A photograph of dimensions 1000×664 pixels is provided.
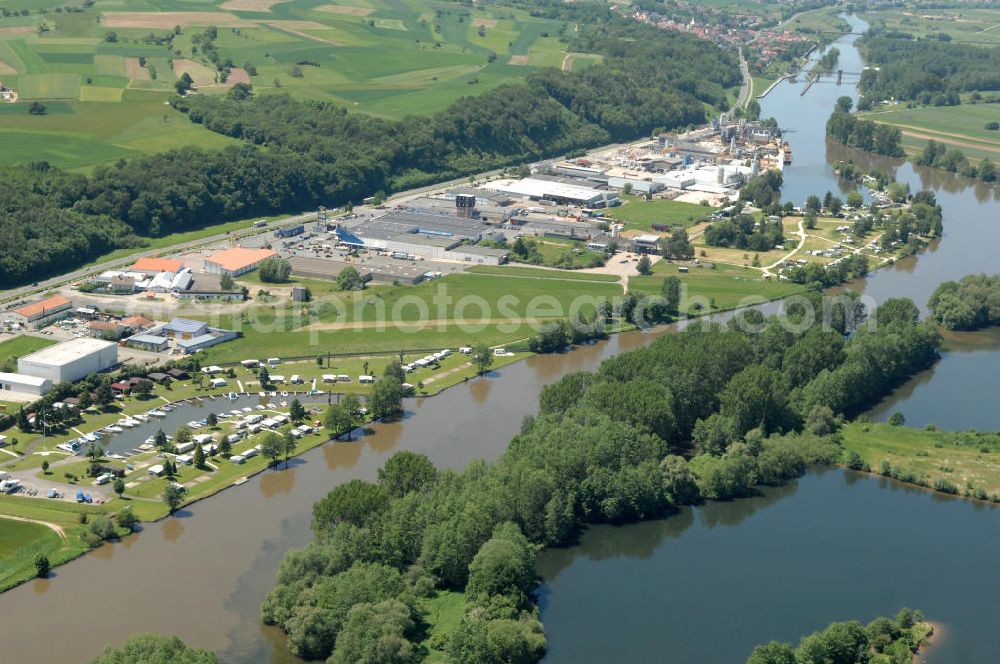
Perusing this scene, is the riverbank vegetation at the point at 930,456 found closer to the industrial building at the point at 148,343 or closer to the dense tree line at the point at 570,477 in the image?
the dense tree line at the point at 570,477

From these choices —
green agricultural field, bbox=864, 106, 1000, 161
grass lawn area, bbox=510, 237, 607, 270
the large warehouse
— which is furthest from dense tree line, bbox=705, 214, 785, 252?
the large warehouse

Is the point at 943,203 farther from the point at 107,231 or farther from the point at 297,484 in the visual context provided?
the point at 297,484

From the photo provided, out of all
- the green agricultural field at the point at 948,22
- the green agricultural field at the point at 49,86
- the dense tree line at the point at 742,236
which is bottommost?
the dense tree line at the point at 742,236

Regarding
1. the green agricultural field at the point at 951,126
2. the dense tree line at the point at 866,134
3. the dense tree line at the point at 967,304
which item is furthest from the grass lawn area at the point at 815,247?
the green agricultural field at the point at 951,126

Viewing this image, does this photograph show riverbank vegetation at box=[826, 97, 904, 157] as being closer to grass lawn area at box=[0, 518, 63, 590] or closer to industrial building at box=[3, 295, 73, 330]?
industrial building at box=[3, 295, 73, 330]

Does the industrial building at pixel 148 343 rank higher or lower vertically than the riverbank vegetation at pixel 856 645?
higher

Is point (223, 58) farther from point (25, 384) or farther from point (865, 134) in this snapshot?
point (25, 384)

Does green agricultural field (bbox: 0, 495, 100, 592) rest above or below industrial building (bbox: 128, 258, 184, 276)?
below
